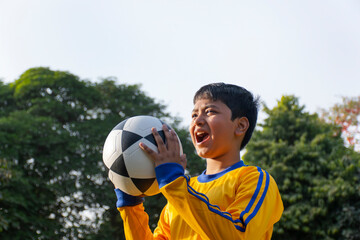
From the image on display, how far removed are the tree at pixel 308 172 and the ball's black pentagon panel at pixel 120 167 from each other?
16299mm

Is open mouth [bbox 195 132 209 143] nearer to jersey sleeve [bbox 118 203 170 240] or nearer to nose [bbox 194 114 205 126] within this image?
nose [bbox 194 114 205 126]

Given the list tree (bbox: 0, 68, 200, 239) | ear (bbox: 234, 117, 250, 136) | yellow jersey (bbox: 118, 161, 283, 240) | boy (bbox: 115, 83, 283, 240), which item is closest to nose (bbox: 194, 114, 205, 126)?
boy (bbox: 115, 83, 283, 240)

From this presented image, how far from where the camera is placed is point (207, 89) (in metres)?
3.46

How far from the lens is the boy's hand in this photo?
9.51ft

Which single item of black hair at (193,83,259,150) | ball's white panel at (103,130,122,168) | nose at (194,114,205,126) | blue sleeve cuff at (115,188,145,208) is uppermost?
black hair at (193,83,259,150)

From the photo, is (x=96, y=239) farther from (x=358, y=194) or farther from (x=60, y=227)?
(x=358, y=194)

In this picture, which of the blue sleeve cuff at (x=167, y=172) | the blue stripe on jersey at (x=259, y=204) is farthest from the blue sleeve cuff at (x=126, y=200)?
the blue stripe on jersey at (x=259, y=204)

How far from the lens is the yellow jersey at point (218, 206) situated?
267 centimetres

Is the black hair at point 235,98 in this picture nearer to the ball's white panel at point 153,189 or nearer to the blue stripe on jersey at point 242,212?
the blue stripe on jersey at point 242,212

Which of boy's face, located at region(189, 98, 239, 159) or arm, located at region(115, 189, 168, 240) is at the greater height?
boy's face, located at region(189, 98, 239, 159)

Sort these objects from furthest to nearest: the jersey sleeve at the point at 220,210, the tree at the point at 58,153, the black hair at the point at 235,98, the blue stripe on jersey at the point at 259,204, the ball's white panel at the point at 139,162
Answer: the tree at the point at 58,153
the black hair at the point at 235,98
the ball's white panel at the point at 139,162
the blue stripe on jersey at the point at 259,204
the jersey sleeve at the point at 220,210

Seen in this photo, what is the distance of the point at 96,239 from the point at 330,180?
424 inches

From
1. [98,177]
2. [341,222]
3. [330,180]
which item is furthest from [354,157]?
[98,177]

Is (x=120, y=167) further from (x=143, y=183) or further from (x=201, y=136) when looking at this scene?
(x=201, y=136)
